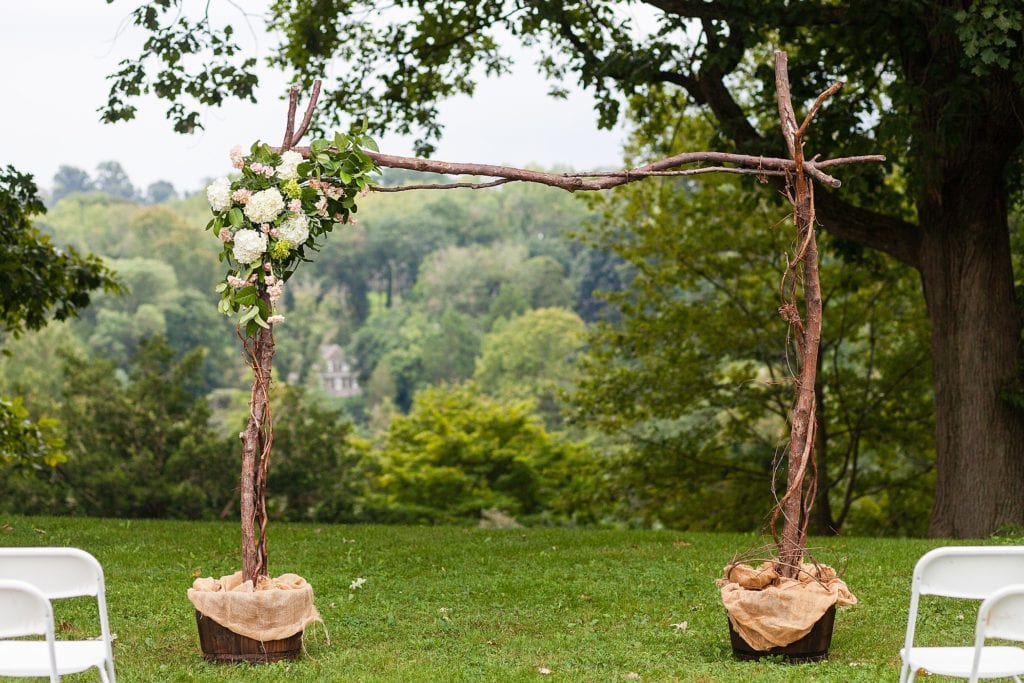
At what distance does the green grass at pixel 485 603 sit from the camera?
5203 millimetres

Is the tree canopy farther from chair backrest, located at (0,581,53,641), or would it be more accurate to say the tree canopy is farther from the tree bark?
chair backrest, located at (0,581,53,641)

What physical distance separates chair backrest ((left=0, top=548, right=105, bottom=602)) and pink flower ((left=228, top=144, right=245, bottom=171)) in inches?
91.7

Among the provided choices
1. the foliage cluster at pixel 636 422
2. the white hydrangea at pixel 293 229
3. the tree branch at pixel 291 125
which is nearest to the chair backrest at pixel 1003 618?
the white hydrangea at pixel 293 229

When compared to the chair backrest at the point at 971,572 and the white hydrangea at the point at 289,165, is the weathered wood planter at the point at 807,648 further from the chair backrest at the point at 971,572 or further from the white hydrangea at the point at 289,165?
the white hydrangea at the point at 289,165

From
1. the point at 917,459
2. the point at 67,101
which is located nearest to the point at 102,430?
the point at 917,459

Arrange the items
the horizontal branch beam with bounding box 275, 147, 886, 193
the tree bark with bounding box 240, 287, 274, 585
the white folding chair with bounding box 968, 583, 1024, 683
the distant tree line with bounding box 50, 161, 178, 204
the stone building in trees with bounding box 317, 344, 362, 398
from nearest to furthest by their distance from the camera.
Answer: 1. the white folding chair with bounding box 968, 583, 1024, 683
2. the tree bark with bounding box 240, 287, 274, 585
3. the horizontal branch beam with bounding box 275, 147, 886, 193
4. the stone building in trees with bounding box 317, 344, 362, 398
5. the distant tree line with bounding box 50, 161, 178, 204

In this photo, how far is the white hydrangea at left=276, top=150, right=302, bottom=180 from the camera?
5.54 meters

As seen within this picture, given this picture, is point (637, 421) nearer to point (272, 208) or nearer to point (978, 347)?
point (978, 347)

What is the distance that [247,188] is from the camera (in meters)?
5.55

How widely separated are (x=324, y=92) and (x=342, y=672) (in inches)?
371

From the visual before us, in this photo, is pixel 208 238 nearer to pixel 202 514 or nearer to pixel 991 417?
pixel 202 514

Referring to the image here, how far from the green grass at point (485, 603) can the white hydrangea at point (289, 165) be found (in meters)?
2.25

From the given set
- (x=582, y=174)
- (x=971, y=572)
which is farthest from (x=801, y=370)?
(x=971, y=572)

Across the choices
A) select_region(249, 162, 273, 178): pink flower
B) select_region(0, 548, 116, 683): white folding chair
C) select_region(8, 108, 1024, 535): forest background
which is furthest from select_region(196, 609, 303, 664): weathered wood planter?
select_region(8, 108, 1024, 535): forest background
